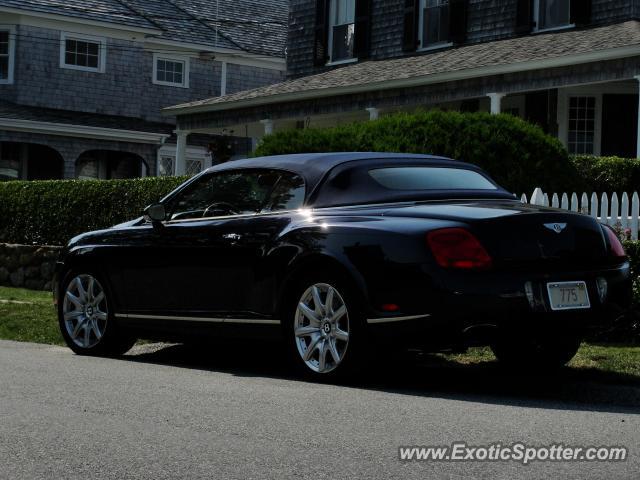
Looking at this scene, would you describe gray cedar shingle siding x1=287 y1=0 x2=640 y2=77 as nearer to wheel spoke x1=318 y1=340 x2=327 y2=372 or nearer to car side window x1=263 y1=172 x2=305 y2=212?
car side window x1=263 y1=172 x2=305 y2=212

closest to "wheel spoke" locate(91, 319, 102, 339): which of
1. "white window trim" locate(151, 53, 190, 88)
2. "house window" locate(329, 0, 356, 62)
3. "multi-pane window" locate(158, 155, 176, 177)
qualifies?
"house window" locate(329, 0, 356, 62)

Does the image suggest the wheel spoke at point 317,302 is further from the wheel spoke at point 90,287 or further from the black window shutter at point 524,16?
the black window shutter at point 524,16

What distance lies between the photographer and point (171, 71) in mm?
39188

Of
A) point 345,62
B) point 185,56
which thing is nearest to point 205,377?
point 345,62

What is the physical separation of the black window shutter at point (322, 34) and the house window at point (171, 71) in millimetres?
9480

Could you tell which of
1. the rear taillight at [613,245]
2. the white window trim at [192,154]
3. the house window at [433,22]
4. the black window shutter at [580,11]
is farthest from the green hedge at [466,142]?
the white window trim at [192,154]

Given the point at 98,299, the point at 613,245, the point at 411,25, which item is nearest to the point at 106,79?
the point at 411,25

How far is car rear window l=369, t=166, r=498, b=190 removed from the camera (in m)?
9.00

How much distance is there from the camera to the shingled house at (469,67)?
2245cm

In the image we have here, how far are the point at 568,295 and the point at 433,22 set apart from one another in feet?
66.5

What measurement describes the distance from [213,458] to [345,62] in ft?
80.9

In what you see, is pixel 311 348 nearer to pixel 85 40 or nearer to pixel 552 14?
pixel 552 14

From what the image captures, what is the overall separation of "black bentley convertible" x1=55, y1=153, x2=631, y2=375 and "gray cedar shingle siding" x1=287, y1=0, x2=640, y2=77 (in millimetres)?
15074

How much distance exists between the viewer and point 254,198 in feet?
30.9
